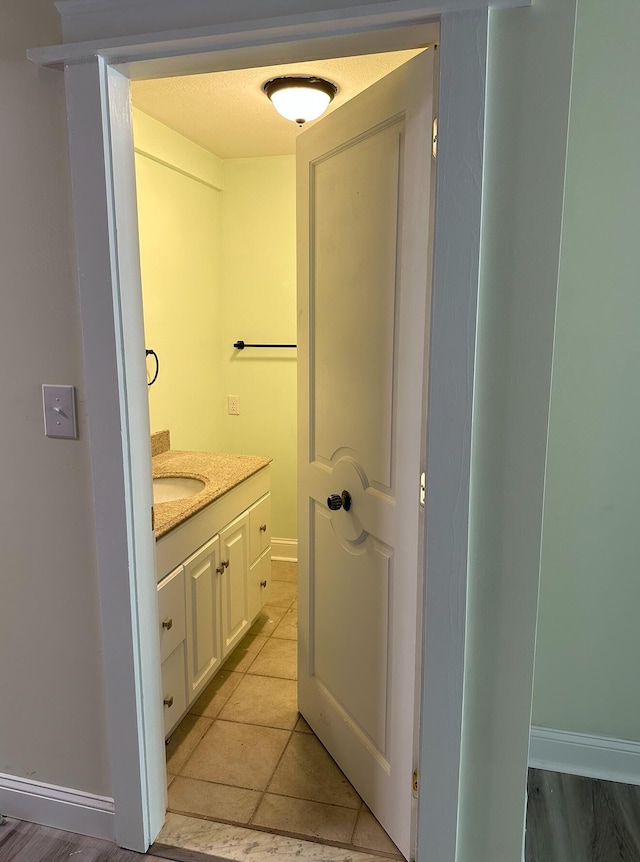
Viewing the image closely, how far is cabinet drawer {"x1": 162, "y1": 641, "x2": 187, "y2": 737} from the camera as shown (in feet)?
6.56

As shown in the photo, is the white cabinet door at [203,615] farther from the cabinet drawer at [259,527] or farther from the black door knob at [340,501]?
the black door knob at [340,501]

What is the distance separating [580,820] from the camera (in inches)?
70.4

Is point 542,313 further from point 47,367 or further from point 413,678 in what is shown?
point 47,367

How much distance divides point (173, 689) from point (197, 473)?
0.84m

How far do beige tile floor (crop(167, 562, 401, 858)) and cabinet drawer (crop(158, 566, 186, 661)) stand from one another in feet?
1.32

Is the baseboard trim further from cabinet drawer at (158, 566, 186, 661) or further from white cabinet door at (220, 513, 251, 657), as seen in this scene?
cabinet drawer at (158, 566, 186, 661)

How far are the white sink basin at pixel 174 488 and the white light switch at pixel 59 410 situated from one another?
0.99 meters

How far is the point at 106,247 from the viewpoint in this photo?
1400mm

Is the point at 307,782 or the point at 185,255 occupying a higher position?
the point at 185,255

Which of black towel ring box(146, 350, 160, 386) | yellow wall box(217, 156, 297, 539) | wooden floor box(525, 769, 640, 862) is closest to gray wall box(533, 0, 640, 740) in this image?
wooden floor box(525, 769, 640, 862)

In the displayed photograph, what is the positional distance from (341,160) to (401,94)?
0.31 meters

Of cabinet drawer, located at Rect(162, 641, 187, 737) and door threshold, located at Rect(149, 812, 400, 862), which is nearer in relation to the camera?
door threshold, located at Rect(149, 812, 400, 862)

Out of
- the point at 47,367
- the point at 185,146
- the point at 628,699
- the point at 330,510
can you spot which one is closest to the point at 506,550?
the point at 330,510

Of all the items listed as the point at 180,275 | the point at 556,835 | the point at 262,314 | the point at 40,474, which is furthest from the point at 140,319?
the point at 262,314
